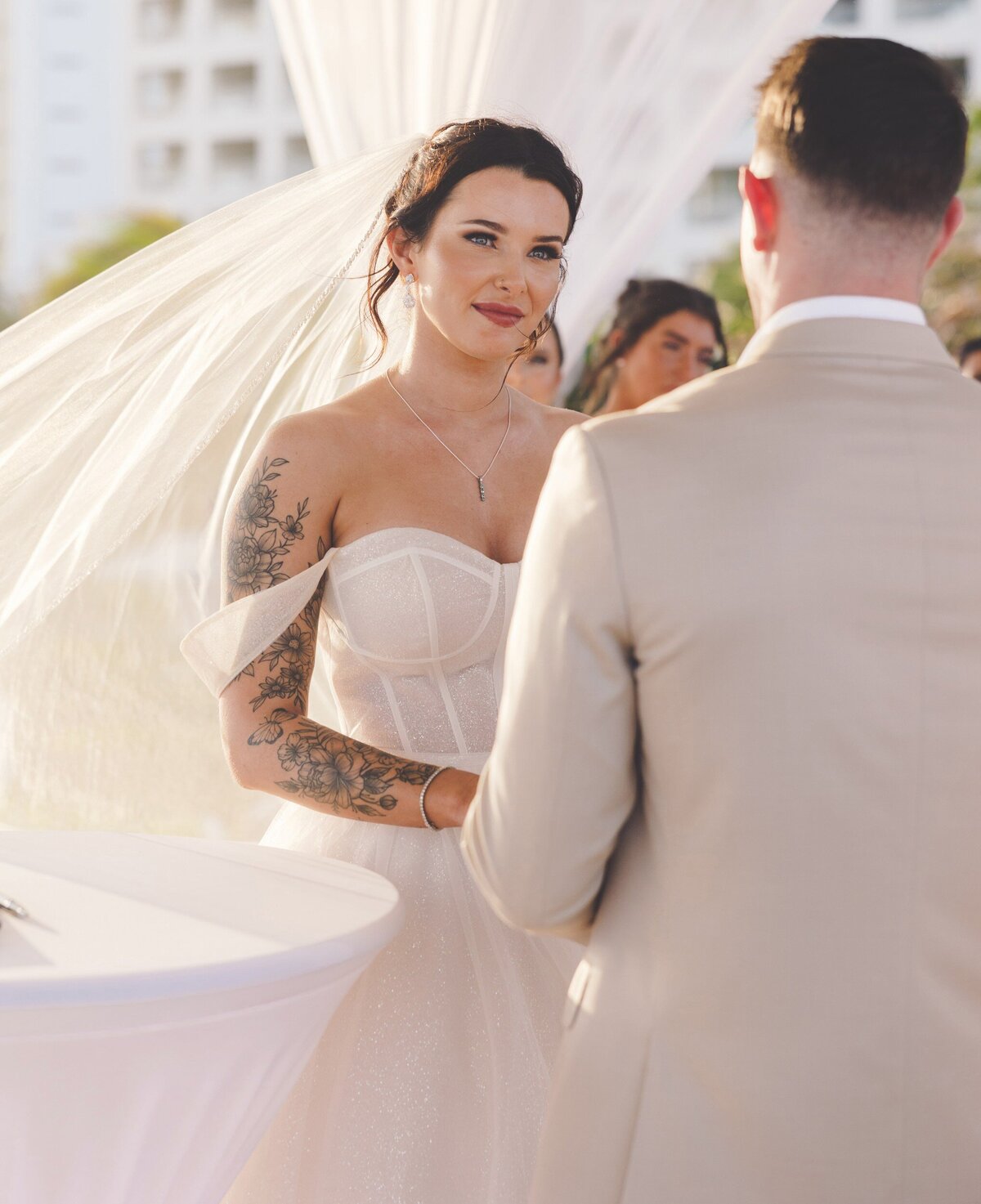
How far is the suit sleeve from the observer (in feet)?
4.34

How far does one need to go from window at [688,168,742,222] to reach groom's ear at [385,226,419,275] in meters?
53.6

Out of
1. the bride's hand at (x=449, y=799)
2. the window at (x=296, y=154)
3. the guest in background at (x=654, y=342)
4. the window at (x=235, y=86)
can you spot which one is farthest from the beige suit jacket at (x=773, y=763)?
the window at (x=235, y=86)

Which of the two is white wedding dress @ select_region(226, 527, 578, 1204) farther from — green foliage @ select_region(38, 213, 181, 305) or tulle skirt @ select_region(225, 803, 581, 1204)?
green foliage @ select_region(38, 213, 181, 305)

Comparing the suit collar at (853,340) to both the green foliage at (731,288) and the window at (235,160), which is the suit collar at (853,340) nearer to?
the green foliage at (731,288)

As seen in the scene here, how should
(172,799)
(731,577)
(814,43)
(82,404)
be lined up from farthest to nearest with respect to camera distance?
(172,799)
(82,404)
(814,43)
(731,577)

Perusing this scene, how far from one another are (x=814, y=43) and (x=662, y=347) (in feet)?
11.6

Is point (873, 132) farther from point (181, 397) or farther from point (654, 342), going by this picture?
point (654, 342)

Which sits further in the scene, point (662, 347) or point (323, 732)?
point (662, 347)

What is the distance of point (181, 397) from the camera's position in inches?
101

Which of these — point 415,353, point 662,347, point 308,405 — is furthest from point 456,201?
point 662,347

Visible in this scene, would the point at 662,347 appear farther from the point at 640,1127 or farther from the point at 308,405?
the point at 640,1127

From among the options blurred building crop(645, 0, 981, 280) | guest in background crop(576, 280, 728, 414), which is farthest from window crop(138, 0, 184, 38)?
guest in background crop(576, 280, 728, 414)

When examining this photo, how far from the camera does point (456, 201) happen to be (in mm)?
2379

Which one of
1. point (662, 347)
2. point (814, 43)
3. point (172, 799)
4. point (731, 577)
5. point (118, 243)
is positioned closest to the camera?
point (731, 577)
